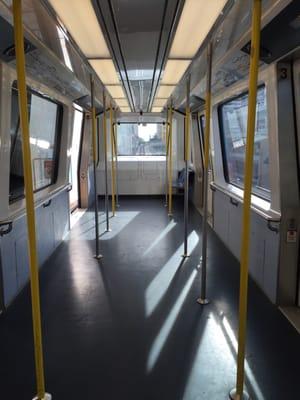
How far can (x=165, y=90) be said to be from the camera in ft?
16.5

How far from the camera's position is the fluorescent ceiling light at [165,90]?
468cm

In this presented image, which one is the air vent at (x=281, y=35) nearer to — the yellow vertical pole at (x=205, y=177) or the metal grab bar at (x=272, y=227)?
the yellow vertical pole at (x=205, y=177)

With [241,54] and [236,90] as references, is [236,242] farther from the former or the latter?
[241,54]

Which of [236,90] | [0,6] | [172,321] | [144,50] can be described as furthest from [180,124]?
[0,6]

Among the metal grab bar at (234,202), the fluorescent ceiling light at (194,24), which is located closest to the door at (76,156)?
the metal grab bar at (234,202)

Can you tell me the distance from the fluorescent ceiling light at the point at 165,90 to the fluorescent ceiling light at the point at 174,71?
0.25 metres

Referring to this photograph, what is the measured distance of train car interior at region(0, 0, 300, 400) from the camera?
73.5 inches

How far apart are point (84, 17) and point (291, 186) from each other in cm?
209

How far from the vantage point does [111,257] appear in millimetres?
4324

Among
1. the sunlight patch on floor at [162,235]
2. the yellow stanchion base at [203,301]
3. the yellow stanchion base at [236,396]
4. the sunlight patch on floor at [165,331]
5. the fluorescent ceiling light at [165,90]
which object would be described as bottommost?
the yellow stanchion base at [236,396]

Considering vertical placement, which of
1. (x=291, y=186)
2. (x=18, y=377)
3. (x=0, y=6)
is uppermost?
(x=0, y=6)

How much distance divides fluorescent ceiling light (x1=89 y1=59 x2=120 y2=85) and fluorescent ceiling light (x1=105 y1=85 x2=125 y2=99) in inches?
12.7

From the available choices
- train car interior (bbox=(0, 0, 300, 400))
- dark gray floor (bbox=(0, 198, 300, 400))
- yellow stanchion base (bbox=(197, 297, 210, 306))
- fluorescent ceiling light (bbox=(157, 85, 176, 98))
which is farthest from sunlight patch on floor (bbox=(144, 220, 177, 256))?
fluorescent ceiling light (bbox=(157, 85, 176, 98))

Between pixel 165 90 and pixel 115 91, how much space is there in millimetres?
797
